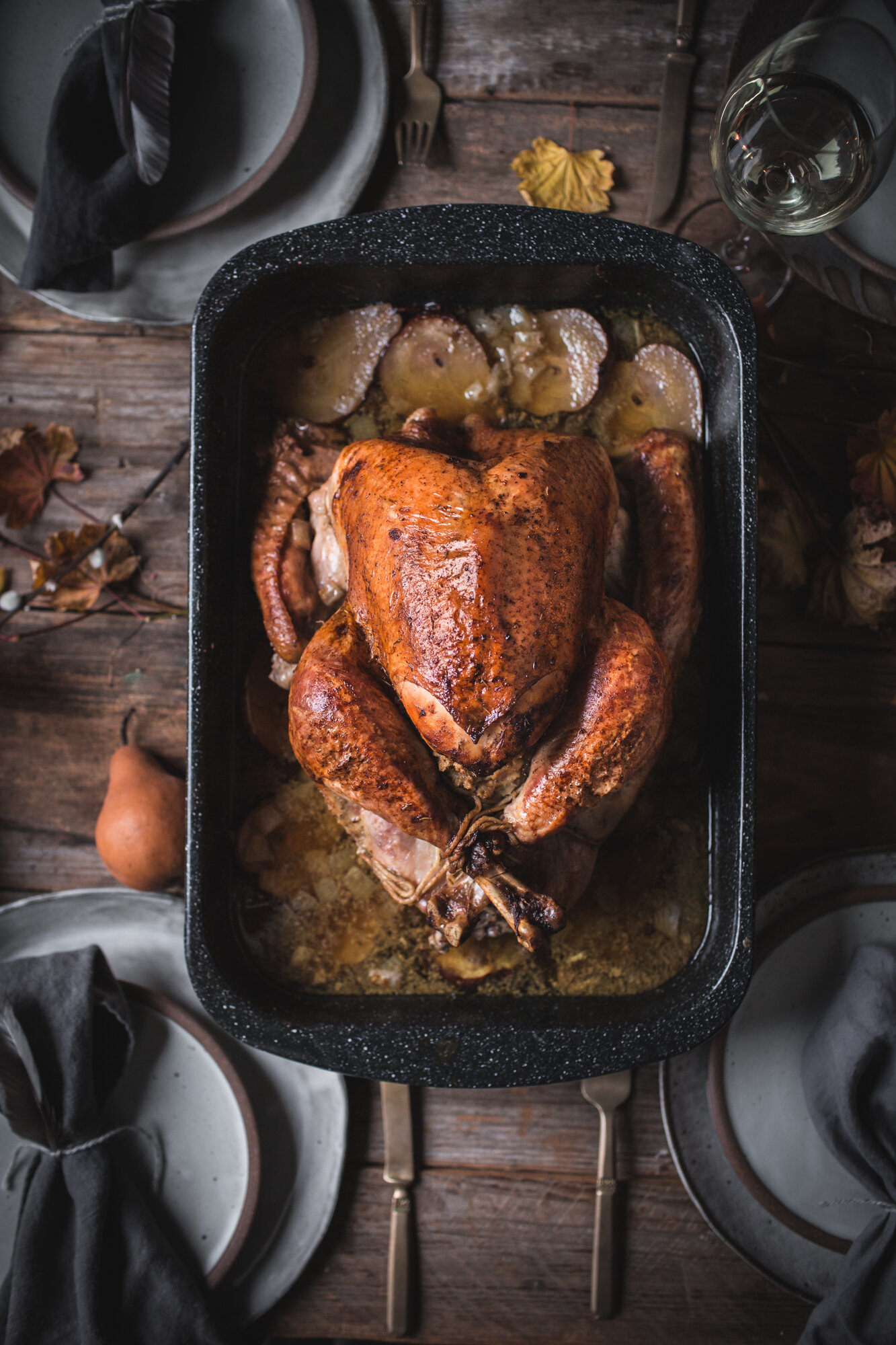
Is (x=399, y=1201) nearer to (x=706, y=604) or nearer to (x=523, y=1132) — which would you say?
(x=523, y=1132)

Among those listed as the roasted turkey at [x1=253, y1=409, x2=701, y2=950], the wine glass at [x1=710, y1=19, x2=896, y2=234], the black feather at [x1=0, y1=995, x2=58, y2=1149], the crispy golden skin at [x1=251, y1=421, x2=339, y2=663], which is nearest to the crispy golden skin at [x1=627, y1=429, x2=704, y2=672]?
the roasted turkey at [x1=253, y1=409, x2=701, y2=950]

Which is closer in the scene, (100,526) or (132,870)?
(132,870)

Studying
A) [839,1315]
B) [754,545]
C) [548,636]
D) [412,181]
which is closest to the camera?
[548,636]

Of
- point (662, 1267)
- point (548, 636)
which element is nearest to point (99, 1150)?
point (662, 1267)

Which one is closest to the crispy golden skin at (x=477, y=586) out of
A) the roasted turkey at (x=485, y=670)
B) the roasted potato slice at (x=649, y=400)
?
the roasted turkey at (x=485, y=670)

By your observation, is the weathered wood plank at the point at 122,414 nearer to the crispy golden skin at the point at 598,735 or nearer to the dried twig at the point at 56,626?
the dried twig at the point at 56,626

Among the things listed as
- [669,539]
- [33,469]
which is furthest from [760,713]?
[33,469]

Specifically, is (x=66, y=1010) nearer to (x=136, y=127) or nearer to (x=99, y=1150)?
(x=99, y=1150)
